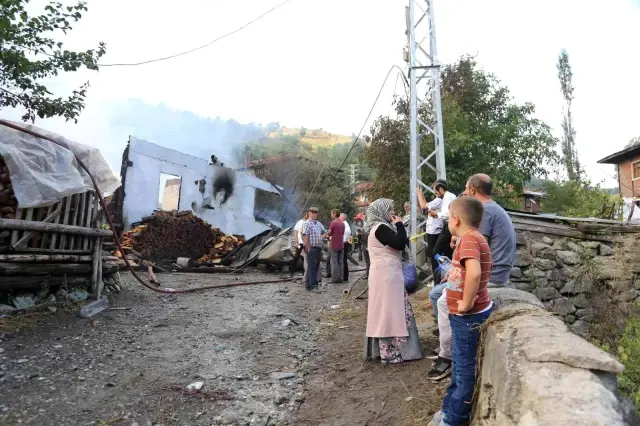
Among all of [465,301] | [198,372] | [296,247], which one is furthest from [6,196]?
[296,247]

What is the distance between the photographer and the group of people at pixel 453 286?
2.70 m

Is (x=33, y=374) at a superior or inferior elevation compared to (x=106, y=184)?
inferior

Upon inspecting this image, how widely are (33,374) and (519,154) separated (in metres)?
17.4

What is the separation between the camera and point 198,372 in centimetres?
439

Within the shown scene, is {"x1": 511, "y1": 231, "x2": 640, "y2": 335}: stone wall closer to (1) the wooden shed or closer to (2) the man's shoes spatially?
(2) the man's shoes

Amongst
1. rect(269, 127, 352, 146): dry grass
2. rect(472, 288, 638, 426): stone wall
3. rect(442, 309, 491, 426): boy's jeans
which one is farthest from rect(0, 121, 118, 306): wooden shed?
rect(269, 127, 352, 146): dry grass

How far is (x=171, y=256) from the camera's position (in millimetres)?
14562

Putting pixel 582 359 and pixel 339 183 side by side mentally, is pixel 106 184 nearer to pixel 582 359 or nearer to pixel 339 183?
pixel 582 359

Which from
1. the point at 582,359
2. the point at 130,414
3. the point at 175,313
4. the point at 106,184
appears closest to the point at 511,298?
the point at 582,359

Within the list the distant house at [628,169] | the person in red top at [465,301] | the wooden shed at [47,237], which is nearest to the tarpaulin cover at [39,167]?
the wooden shed at [47,237]

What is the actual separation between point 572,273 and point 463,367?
4.91m

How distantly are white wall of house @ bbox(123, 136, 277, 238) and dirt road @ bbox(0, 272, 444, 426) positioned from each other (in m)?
8.90

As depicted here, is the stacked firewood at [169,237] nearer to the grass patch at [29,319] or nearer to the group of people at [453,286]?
the grass patch at [29,319]

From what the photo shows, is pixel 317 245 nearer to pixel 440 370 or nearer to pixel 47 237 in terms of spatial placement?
pixel 47 237
